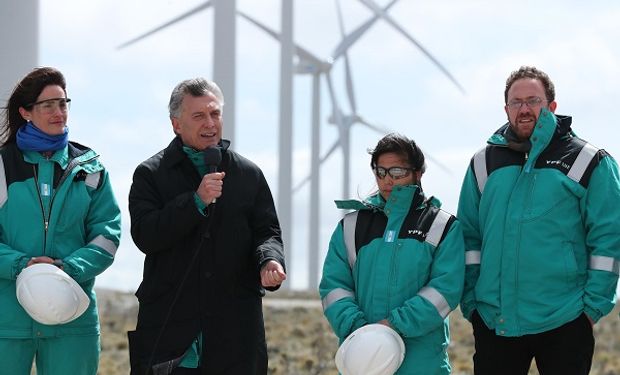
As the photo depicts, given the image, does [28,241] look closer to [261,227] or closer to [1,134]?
[1,134]

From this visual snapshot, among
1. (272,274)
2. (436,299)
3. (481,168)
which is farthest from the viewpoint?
(481,168)

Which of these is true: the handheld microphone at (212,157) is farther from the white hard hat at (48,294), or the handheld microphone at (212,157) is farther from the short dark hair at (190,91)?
the white hard hat at (48,294)

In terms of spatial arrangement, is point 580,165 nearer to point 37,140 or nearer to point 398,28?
point 37,140

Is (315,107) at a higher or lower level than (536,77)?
higher

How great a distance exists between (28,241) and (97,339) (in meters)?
0.73

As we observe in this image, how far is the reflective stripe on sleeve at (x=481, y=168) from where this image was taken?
24.1 ft

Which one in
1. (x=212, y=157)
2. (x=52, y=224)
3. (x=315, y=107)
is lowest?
(x=52, y=224)

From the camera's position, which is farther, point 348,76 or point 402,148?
point 348,76

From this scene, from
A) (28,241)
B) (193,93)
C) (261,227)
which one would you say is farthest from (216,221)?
(28,241)

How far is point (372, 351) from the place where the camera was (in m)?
6.63

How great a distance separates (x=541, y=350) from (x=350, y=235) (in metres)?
1.29

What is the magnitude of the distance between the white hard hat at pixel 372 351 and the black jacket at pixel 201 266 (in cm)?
62

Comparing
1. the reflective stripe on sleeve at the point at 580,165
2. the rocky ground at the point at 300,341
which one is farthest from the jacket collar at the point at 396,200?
the rocky ground at the point at 300,341

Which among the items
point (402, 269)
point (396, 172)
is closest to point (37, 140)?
point (396, 172)
